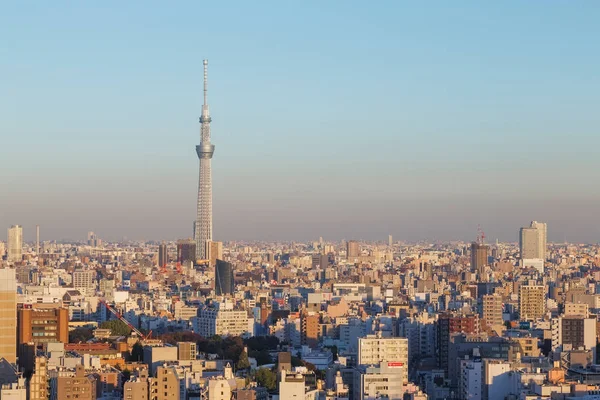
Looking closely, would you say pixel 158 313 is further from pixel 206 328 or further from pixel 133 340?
pixel 133 340

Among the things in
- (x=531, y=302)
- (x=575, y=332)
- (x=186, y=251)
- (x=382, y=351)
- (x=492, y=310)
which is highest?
(x=186, y=251)

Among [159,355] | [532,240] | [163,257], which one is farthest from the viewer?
[532,240]

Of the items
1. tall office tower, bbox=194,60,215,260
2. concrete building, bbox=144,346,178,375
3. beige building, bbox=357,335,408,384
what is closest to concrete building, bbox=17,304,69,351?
concrete building, bbox=144,346,178,375

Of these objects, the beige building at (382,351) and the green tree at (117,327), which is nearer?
the beige building at (382,351)

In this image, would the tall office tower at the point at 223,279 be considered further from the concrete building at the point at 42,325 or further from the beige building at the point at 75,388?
the beige building at the point at 75,388

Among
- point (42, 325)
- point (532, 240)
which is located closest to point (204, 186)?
point (532, 240)

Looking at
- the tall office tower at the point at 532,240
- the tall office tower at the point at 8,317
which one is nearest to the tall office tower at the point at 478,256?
the tall office tower at the point at 532,240

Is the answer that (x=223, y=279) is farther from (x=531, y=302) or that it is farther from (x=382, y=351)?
(x=382, y=351)
